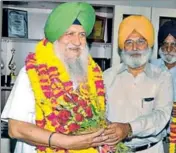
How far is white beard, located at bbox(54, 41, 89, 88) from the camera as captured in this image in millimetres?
1229

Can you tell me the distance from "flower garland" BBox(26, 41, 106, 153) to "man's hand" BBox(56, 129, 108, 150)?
0.12ft

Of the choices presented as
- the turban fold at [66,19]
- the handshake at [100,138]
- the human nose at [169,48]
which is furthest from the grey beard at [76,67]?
the human nose at [169,48]

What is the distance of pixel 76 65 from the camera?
1252 mm

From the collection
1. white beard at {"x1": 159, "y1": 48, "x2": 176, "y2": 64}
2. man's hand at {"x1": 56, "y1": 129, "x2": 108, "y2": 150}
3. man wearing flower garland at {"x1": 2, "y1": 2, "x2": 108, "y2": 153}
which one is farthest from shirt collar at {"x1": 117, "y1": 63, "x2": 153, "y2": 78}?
man's hand at {"x1": 56, "y1": 129, "x2": 108, "y2": 150}

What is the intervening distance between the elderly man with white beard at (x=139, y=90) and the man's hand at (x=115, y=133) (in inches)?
3.0

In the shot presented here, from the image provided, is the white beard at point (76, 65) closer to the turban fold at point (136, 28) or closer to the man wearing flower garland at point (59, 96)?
the man wearing flower garland at point (59, 96)

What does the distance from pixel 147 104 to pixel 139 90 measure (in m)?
0.07

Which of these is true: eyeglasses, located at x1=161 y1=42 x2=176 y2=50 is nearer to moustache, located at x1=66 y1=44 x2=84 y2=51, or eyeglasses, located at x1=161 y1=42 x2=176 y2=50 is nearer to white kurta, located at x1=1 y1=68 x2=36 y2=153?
moustache, located at x1=66 y1=44 x2=84 y2=51

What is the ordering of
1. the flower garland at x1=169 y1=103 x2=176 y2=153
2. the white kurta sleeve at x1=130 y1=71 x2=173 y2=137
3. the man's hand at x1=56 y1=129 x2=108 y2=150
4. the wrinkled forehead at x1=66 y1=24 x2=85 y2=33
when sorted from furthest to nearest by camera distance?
the flower garland at x1=169 y1=103 x2=176 y2=153, the white kurta sleeve at x1=130 y1=71 x2=173 y2=137, the wrinkled forehead at x1=66 y1=24 x2=85 y2=33, the man's hand at x1=56 y1=129 x2=108 y2=150

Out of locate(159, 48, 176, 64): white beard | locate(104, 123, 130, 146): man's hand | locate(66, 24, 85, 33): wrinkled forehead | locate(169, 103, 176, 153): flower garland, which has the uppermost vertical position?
locate(66, 24, 85, 33): wrinkled forehead

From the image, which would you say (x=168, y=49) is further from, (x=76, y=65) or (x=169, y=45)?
(x=76, y=65)

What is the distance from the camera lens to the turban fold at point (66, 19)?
1.18 meters

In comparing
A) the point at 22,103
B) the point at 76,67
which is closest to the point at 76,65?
the point at 76,67

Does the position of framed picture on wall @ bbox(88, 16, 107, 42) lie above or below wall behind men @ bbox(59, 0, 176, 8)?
below
